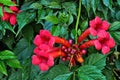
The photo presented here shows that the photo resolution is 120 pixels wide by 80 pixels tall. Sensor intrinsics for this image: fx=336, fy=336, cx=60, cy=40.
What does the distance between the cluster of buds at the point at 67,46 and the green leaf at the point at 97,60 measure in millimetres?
67

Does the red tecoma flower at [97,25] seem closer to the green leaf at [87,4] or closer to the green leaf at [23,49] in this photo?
the green leaf at [87,4]

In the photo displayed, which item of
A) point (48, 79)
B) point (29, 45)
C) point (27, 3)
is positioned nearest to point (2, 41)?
point (29, 45)

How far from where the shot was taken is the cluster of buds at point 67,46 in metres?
1.55

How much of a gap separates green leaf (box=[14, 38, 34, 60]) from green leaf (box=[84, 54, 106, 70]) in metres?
0.40

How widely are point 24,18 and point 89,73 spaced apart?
48 centimetres

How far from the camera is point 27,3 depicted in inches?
74.2

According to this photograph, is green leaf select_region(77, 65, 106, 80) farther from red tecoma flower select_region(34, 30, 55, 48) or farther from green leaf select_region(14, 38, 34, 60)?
green leaf select_region(14, 38, 34, 60)

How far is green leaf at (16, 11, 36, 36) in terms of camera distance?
69.8 inches

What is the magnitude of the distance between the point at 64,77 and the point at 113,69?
0.46m

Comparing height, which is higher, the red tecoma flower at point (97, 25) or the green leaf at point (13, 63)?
the red tecoma flower at point (97, 25)

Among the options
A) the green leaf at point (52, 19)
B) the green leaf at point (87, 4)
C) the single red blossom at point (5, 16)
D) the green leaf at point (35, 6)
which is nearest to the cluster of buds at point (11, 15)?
the single red blossom at point (5, 16)

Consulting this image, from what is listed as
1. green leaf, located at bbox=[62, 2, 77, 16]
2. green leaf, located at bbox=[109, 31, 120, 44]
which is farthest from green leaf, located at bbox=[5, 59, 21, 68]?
green leaf, located at bbox=[109, 31, 120, 44]

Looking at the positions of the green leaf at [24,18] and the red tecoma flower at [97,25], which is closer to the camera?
the red tecoma flower at [97,25]

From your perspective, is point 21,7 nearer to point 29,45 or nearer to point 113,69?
point 29,45
